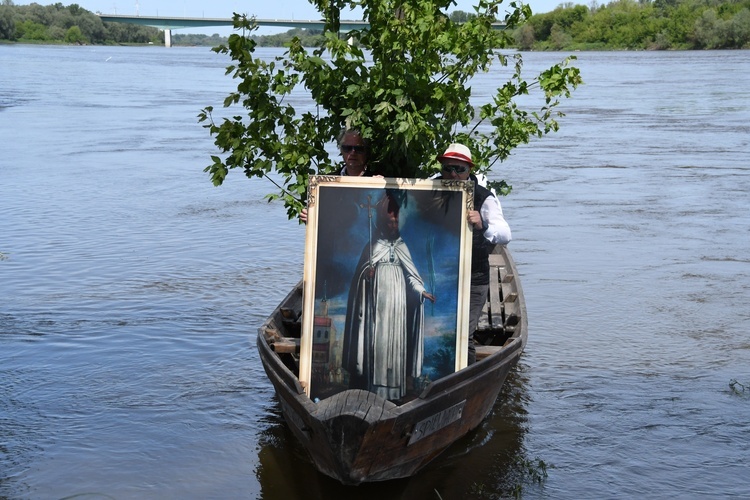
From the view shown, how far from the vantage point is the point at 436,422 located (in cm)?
713

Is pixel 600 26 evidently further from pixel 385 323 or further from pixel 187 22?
pixel 385 323

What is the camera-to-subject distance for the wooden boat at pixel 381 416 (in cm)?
655

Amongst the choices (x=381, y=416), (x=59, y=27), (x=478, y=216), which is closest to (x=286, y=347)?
(x=381, y=416)

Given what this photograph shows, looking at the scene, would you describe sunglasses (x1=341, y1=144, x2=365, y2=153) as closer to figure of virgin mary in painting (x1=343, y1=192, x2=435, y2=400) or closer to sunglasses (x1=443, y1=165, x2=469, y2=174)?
figure of virgin mary in painting (x1=343, y1=192, x2=435, y2=400)

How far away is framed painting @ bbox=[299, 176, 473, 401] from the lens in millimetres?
7402

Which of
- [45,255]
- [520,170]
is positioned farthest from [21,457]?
[520,170]

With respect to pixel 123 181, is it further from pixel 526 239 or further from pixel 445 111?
pixel 445 111

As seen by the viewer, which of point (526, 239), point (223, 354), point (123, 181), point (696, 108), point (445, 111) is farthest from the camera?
point (696, 108)

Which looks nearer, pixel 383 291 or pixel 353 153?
pixel 383 291

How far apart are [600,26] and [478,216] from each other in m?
120

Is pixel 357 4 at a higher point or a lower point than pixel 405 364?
higher

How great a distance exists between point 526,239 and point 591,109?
23817 mm

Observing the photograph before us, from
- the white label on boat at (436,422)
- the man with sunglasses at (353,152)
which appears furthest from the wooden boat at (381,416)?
the man with sunglasses at (353,152)

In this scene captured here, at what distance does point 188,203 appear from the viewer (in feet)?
63.3
